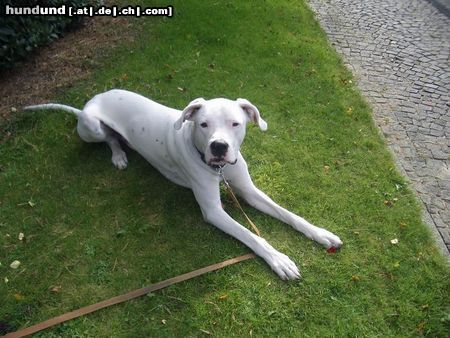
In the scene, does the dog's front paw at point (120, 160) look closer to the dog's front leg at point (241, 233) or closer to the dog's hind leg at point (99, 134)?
the dog's hind leg at point (99, 134)

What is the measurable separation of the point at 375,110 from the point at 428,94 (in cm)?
111

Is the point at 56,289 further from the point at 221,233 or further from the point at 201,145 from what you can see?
the point at 201,145

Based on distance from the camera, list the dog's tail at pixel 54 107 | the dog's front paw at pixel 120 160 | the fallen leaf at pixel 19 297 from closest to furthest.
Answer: the fallen leaf at pixel 19 297, the dog's front paw at pixel 120 160, the dog's tail at pixel 54 107

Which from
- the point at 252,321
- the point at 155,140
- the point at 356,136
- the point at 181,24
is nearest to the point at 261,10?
the point at 181,24

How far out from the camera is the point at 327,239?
417 centimetres

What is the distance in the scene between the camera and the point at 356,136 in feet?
18.4

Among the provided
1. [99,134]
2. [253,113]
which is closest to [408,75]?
[253,113]

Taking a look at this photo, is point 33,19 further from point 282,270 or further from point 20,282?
point 282,270

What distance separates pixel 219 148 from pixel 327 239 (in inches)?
61.6

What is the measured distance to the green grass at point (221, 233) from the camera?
3680mm

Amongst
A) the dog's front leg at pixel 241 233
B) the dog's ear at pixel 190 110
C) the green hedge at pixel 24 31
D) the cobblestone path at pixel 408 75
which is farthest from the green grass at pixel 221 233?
the dog's ear at pixel 190 110

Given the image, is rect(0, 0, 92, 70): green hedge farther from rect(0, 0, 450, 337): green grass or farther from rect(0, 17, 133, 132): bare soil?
rect(0, 0, 450, 337): green grass

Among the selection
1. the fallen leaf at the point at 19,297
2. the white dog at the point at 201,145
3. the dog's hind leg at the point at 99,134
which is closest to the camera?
the white dog at the point at 201,145

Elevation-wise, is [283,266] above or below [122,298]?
above
